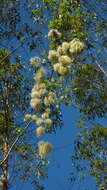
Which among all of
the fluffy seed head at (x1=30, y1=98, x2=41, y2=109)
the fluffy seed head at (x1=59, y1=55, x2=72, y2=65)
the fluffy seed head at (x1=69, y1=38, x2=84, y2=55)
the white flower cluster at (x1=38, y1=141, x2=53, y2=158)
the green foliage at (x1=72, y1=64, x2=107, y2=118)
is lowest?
the green foliage at (x1=72, y1=64, x2=107, y2=118)

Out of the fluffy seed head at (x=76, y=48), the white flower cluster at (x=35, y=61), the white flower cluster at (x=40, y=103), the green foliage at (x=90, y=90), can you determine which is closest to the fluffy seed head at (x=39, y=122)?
the white flower cluster at (x=40, y=103)

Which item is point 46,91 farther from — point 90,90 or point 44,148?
point 90,90

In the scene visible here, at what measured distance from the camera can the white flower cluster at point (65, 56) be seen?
6.82 feet

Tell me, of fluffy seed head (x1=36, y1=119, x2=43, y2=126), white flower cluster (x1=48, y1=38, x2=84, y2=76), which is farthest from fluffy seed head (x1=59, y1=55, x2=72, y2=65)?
fluffy seed head (x1=36, y1=119, x2=43, y2=126)

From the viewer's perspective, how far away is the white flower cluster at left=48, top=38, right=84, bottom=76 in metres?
2.08

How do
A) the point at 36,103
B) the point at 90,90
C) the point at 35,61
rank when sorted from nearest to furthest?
1. the point at 36,103
2. the point at 35,61
3. the point at 90,90

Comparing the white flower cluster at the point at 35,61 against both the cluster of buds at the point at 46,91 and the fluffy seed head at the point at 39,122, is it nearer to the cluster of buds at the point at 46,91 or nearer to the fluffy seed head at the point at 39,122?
the cluster of buds at the point at 46,91

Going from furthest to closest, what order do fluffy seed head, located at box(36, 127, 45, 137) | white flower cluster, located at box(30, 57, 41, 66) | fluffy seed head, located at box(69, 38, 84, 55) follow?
white flower cluster, located at box(30, 57, 41, 66) < fluffy seed head, located at box(69, 38, 84, 55) < fluffy seed head, located at box(36, 127, 45, 137)

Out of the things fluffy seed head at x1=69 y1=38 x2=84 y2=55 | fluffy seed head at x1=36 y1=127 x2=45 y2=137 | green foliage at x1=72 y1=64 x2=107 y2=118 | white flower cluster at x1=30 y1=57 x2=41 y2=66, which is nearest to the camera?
fluffy seed head at x1=36 y1=127 x2=45 y2=137

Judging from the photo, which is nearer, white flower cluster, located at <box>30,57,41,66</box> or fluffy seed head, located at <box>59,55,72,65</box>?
fluffy seed head, located at <box>59,55,72,65</box>

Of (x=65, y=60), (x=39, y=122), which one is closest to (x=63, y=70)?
(x=65, y=60)

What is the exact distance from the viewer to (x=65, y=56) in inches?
83.0

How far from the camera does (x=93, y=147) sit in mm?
9141

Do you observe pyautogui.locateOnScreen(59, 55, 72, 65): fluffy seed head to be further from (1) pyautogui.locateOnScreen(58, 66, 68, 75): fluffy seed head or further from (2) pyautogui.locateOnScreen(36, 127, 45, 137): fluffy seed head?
(2) pyautogui.locateOnScreen(36, 127, 45, 137): fluffy seed head
